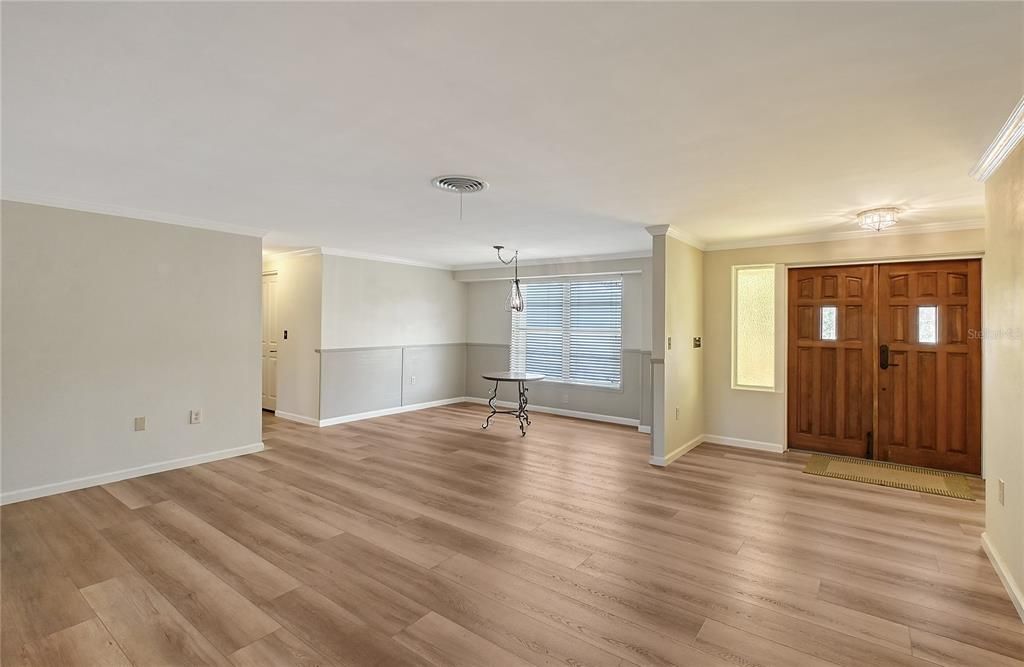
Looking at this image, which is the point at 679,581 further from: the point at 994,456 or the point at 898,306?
the point at 898,306

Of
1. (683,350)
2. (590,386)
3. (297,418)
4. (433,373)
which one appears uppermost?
(683,350)

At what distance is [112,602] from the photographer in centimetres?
233

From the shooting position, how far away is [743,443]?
5430 mm

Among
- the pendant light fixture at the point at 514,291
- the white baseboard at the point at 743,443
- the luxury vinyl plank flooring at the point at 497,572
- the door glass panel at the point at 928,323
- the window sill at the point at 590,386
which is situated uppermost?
the pendant light fixture at the point at 514,291

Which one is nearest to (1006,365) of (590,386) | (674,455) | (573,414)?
(674,455)

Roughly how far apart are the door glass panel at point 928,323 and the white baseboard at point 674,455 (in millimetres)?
2348

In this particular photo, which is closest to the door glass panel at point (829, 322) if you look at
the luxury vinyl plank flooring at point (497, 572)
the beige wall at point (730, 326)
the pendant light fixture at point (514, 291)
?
the beige wall at point (730, 326)

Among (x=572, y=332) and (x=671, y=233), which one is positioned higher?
(x=671, y=233)

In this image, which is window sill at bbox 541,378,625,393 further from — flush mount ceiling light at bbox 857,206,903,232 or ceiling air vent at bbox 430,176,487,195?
ceiling air vent at bbox 430,176,487,195

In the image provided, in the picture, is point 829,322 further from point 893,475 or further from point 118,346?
point 118,346

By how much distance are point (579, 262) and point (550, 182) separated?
12.3ft

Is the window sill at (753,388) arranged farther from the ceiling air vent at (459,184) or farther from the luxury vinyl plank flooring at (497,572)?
the ceiling air vent at (459,184)

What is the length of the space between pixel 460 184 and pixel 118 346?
3.31m

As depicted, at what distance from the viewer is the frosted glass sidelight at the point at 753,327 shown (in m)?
5.47
